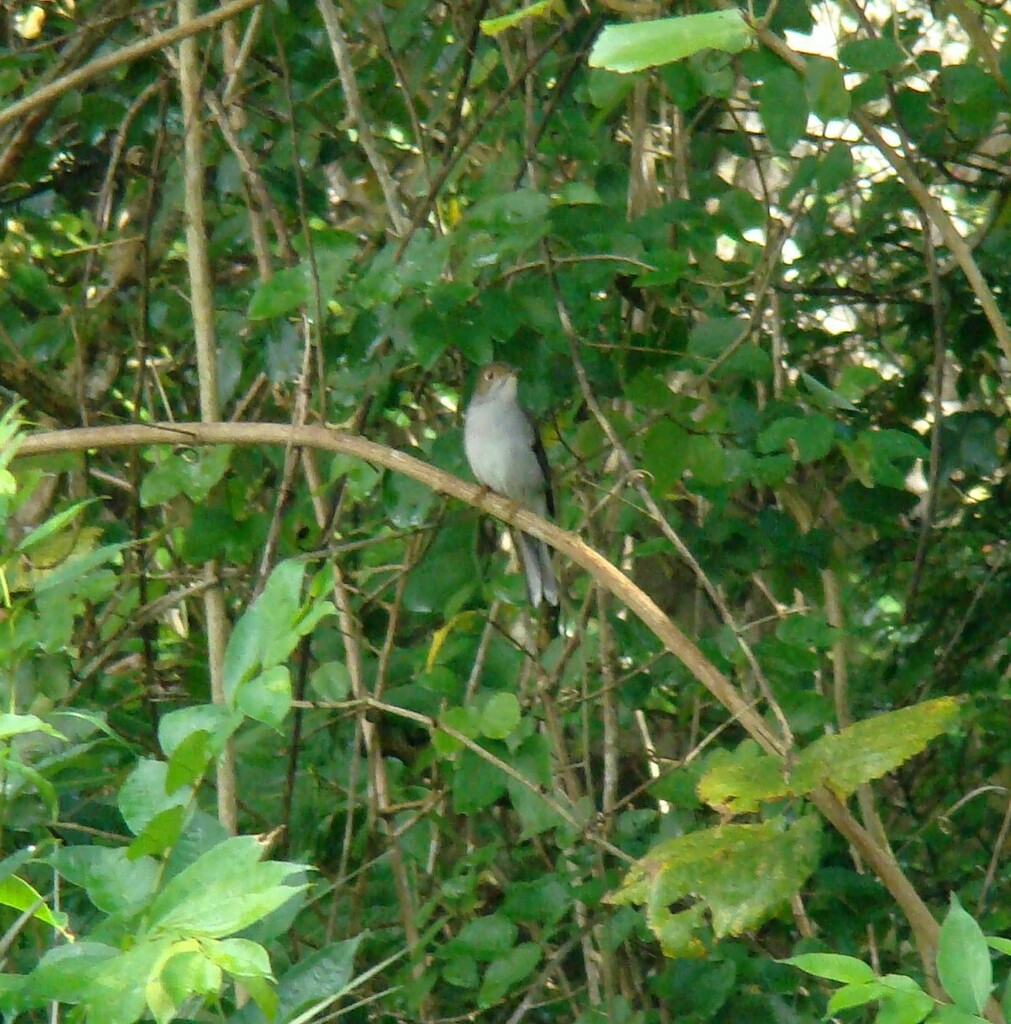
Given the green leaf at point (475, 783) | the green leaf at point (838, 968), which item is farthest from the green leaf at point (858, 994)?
the green leaf at point (475, 783)

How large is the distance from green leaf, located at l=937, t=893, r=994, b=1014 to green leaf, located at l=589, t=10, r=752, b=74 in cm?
82

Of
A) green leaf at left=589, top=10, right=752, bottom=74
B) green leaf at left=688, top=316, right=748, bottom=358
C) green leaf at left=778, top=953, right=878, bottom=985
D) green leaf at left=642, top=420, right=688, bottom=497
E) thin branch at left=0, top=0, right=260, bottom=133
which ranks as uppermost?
green leaf at left=589, top=10, right=752, bottom=74

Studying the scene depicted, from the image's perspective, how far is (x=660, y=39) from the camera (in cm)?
107

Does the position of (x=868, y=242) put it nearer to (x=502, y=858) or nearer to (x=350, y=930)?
(x=502, y=858)

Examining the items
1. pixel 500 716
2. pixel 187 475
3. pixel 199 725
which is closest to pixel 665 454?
pixel 500 716

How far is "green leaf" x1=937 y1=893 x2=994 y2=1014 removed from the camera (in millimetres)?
1337

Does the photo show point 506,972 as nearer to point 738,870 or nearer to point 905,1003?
point 738,870

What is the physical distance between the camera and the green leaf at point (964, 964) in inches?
52.6

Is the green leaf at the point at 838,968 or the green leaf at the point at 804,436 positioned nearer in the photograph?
the green leaf at the point at 838,968

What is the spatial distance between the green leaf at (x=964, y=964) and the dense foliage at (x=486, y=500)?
51 centimetres

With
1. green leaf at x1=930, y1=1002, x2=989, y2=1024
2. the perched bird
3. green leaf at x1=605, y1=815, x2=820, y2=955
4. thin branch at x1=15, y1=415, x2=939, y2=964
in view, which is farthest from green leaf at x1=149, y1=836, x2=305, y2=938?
the perched bird

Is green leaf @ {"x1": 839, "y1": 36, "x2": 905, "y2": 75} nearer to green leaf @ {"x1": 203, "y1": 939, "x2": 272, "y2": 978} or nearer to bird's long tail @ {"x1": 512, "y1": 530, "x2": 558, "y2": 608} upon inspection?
bird's long tail @ {"x1": 512, "y1": 530, "x2": 558, "y2": 608}

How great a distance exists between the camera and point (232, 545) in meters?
3.23

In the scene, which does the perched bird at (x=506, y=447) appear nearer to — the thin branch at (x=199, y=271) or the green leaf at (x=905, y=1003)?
the thin branch at (x=199, y=271)
